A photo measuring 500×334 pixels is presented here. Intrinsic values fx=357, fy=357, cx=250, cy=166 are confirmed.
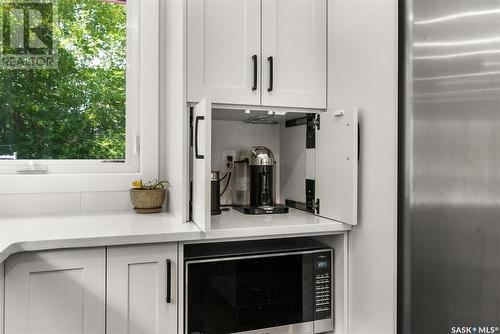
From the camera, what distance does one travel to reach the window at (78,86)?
1744mm

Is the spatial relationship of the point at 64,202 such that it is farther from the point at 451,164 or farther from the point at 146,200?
the point at 451,164

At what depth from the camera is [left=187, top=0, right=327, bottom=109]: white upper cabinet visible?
1.44m

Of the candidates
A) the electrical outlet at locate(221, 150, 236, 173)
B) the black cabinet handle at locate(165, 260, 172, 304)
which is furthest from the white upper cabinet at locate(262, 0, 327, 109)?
the black cabinet handle at locate(165, 260, 172, 304)

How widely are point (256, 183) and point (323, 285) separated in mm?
579

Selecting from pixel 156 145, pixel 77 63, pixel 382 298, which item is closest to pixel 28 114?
pixel 77 63

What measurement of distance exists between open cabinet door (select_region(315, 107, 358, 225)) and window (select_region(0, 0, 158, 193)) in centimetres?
87

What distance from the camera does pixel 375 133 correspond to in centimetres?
129

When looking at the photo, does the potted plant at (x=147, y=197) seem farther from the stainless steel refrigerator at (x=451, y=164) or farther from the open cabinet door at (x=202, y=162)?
the stainless steel refrigerator at (x=451, y=164)

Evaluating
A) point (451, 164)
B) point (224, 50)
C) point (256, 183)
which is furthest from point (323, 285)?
point (224, 50)

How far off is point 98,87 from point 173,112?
539 mm

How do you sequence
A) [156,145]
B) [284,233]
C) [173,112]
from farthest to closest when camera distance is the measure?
1. [156,145]
2. [173,112]
3. [284,233]

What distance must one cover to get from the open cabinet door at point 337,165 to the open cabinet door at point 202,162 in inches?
21.1

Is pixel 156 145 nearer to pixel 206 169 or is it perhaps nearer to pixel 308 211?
pixel 206 169

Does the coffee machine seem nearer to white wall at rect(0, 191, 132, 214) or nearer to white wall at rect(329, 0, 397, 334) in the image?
white wall at rect(329, 0, 397, 334)
